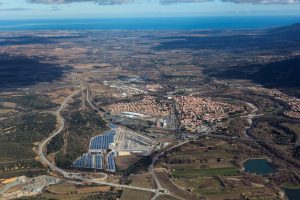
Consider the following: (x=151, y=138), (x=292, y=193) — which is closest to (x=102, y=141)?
(x=151, y=138)

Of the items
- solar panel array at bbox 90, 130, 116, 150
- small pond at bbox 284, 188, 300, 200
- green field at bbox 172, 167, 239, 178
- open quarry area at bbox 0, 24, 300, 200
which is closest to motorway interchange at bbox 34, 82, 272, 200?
solar panel array at bbox 90, 130, 116, 150

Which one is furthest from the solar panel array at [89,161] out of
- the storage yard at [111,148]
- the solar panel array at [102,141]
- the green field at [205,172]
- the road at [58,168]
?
the green field at [205,172]

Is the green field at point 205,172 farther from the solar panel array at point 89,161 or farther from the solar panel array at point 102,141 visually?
the solar panel array at point 102,141

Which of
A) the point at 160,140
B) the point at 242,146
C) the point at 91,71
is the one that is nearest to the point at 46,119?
the point at 160,140

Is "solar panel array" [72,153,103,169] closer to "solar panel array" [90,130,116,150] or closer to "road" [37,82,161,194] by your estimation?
"road" [37,82,161,194]

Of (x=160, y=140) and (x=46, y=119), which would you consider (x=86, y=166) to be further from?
(x=46, y=119)
